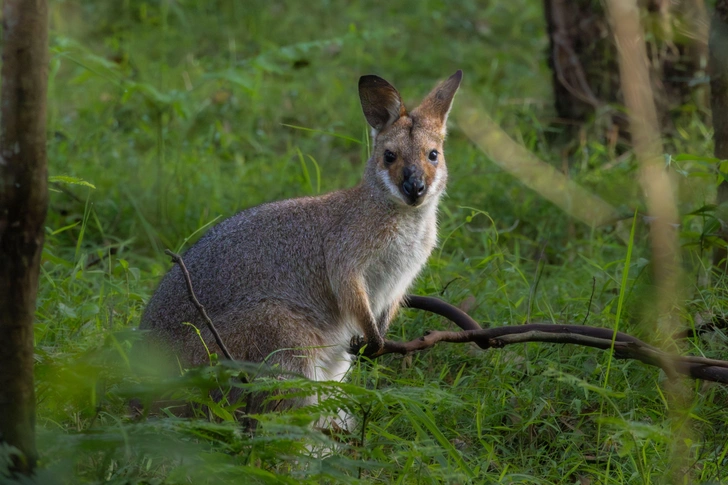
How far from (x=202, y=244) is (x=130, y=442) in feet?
5.68

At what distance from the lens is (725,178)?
369 cm

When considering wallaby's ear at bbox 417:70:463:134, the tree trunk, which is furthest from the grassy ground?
wallaby's ear at bbox 417:70:463:134

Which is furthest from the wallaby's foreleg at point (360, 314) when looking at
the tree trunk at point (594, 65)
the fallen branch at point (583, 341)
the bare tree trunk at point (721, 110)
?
the tree trunk at point (594, 65)

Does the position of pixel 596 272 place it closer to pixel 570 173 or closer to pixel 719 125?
pixel 719 125

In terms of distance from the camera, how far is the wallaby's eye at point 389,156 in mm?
4137

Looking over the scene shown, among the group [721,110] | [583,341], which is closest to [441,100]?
[721,110]

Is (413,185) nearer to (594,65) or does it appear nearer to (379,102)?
(379,102)

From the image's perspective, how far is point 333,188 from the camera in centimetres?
608

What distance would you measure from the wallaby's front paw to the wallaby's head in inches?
26.2

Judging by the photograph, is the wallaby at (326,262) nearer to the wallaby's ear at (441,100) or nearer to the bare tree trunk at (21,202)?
the wallaby's ear at (441,100)

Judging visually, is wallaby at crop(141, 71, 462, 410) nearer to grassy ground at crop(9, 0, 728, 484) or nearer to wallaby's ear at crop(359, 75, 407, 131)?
wallaby's ear at crop(359, 75, 407, 131)

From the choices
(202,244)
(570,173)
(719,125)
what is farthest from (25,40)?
(570,173)

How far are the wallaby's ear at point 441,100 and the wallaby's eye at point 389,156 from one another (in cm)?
33

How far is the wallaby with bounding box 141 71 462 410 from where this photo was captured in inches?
144
